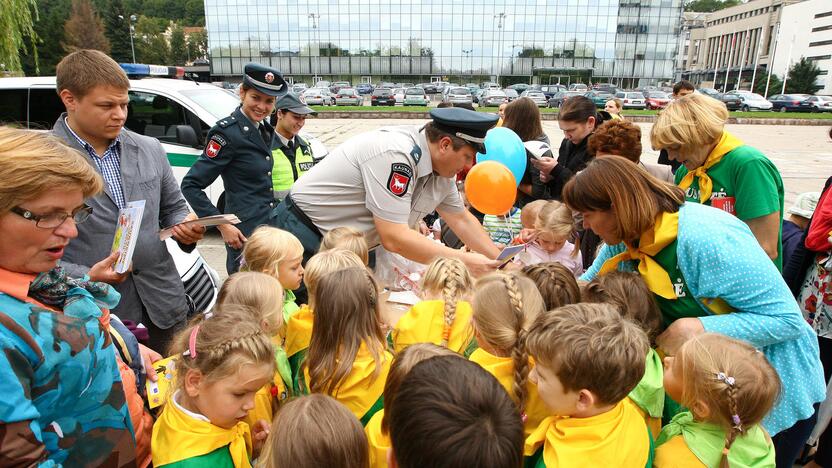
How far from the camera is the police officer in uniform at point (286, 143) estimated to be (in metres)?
4.49

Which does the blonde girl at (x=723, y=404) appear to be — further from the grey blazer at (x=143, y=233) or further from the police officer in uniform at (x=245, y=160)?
the police officer in uniform at (x=245, y=160)

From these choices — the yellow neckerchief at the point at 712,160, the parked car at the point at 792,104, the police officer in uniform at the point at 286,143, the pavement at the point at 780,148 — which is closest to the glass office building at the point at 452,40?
the parked car at the point at 792,104

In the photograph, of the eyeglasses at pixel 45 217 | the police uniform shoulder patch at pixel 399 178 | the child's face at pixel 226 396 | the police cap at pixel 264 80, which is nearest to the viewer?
the eyeglasses at pixel 45 217

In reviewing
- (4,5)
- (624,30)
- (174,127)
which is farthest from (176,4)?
(174,127)

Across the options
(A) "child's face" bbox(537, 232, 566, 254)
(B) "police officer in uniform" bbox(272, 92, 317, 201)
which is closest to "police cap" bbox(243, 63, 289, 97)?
(B) "police officer in uniform" bbox(272, 92, 317, 201)

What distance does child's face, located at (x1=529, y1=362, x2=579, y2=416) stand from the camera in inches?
60.5

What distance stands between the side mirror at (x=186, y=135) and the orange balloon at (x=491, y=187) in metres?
4.27

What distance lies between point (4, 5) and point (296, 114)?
10.6 m

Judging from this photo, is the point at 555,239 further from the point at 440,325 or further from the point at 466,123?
the point at 440,325

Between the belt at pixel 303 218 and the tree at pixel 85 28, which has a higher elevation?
the tree at pixel 85 28

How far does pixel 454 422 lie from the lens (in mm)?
1097

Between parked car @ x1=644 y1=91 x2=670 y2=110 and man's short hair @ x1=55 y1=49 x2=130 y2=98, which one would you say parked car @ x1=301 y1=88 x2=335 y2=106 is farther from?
man's short hair @ x1=55 y1=49 x2=130 y2=98

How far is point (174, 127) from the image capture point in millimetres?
6527

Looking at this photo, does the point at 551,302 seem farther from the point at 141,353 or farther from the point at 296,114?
the point at 296,114
